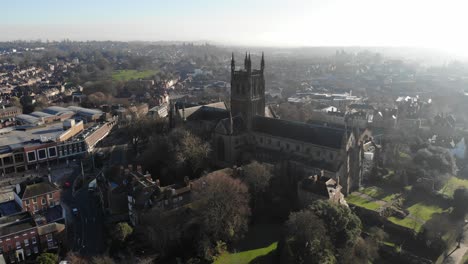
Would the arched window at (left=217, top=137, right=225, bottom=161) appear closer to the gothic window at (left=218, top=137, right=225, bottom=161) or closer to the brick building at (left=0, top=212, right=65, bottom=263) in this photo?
the gothic window at (left=218, top=137, right=225, bottom=161)

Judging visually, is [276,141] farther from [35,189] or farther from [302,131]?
[35,189]

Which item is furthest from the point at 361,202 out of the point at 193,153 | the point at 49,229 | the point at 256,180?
the point at 49,229

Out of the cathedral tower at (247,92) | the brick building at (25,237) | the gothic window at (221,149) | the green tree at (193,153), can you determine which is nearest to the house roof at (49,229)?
the brick building at (25,237)

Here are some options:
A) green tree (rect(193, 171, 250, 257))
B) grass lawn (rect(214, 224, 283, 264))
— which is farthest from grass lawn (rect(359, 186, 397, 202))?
green tree (rect(193, 171, 250, 257))

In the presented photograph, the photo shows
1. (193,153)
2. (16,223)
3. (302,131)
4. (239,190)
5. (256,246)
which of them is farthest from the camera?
(302,131)

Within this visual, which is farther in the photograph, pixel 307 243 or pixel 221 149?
pixel 221 149
